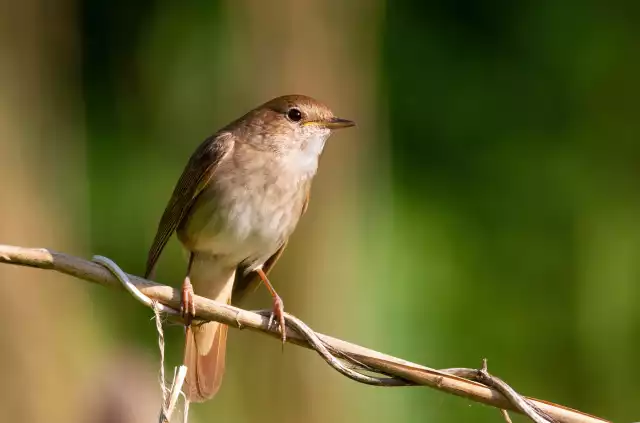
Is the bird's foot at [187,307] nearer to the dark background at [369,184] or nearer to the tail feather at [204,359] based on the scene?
the tail feather at [204,359]

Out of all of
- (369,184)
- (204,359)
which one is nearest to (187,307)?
(204,359)

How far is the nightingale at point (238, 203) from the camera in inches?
117

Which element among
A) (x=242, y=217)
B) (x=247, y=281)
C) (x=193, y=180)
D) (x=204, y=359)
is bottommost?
(x=204, y=359)

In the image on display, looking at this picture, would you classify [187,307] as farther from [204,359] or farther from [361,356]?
[204,359]

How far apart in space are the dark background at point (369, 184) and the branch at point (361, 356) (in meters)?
2.56

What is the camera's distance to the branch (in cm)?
173

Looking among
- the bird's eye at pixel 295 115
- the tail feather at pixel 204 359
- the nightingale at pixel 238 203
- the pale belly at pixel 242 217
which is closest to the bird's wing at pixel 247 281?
the nightingale at pixel 238 203

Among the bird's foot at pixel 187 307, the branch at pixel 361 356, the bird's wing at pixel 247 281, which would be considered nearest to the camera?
the branch at pixel 361 356

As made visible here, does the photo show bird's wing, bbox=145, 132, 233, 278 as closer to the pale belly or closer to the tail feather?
the pale belly

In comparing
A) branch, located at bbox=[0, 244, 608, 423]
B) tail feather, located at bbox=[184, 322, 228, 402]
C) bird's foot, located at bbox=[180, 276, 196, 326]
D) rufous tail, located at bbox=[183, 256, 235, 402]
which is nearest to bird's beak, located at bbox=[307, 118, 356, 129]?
rufous tail, located at bbox=[183, 256, 235, 402]

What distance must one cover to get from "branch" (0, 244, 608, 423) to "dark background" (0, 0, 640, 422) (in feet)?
8.40

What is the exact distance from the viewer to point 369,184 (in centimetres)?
571

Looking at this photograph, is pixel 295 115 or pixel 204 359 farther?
pixel 295 115

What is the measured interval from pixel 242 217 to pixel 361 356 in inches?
48.8
